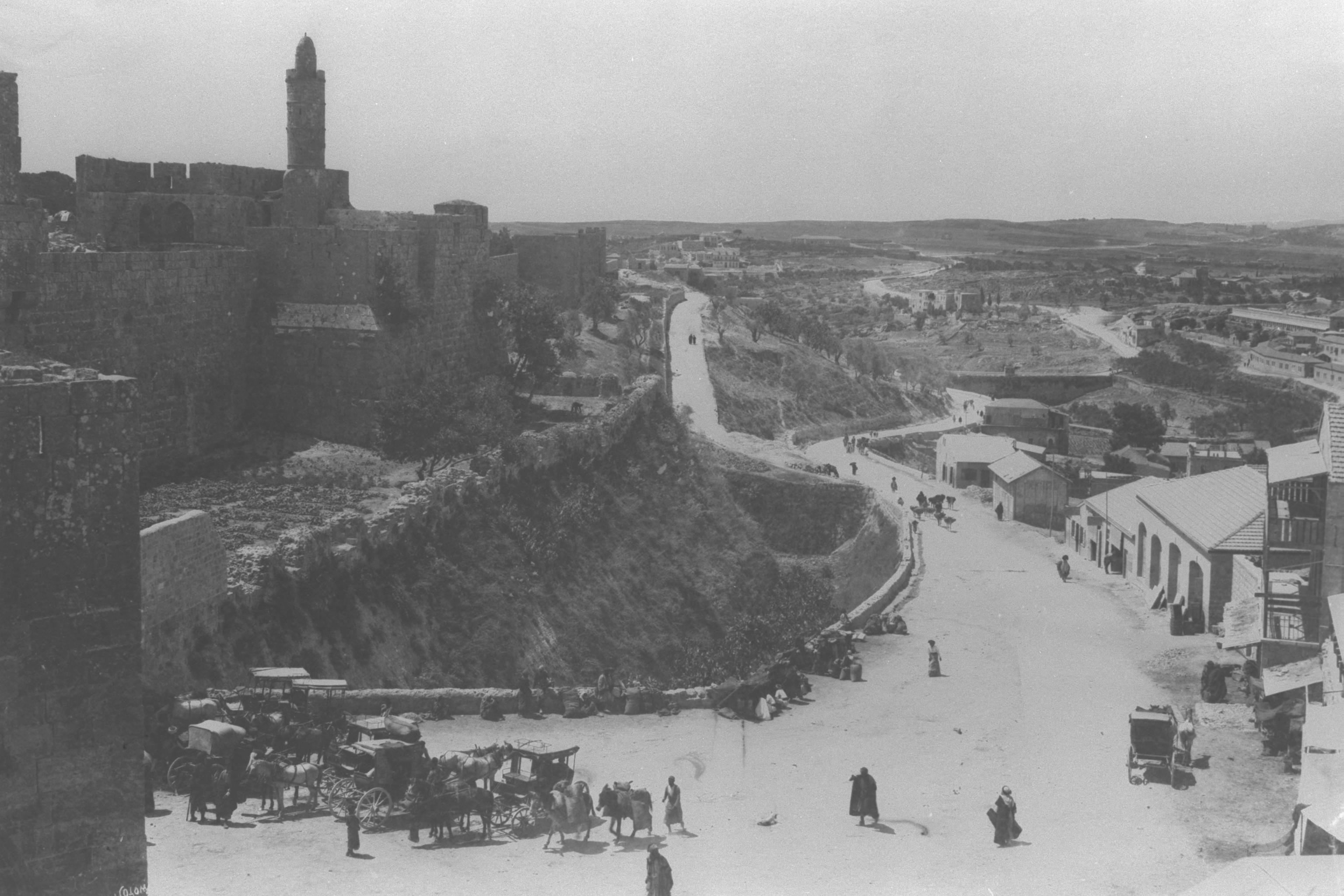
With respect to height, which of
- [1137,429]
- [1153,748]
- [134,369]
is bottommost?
[1137,429]

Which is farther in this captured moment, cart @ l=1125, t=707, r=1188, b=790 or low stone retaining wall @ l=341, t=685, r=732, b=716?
cart @ l=1125, t=707, r=1188, b=790

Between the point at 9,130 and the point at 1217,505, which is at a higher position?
the point at 9,130

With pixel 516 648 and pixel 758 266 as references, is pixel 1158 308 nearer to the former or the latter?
pixel 758 266

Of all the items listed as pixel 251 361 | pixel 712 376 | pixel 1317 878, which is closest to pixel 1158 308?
pixel 712 376

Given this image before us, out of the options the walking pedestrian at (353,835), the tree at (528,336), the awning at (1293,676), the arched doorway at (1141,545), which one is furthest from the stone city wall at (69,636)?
the arched doorway at (1141,545)

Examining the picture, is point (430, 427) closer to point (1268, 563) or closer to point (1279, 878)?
point (1268, 563)

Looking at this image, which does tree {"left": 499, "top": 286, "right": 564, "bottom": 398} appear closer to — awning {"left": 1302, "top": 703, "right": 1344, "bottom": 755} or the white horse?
the white horse

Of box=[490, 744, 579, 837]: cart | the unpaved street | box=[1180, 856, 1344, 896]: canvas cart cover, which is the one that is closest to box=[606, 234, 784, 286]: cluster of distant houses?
the unpaved street

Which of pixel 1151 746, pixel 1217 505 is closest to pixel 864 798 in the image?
pixel 1151 746
